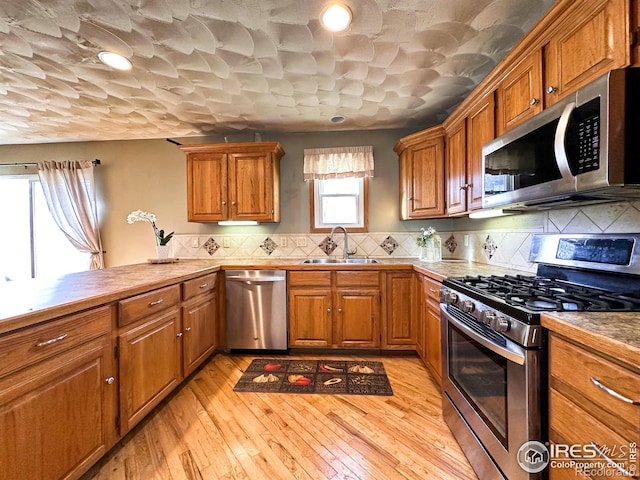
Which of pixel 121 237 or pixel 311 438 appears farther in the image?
pixel 121 237

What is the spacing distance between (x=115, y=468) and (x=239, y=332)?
1338 millimetres

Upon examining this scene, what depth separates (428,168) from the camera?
2.64 m

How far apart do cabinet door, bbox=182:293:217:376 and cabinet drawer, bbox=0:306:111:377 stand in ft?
2.64

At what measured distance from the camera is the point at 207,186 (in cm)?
296

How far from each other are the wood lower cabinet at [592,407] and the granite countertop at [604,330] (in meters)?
0.03

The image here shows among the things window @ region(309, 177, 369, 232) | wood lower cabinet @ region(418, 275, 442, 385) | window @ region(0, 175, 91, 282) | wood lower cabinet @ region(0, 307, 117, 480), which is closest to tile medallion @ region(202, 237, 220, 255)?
window @ region(309, 177, 369, 232)

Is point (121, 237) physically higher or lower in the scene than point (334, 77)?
lower

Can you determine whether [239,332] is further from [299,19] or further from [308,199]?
[299,19]

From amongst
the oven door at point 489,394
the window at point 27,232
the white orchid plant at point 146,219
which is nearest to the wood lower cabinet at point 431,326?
the oven door at point 489,394

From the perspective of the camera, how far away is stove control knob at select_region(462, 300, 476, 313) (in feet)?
4.14

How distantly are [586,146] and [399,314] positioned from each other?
1.92 m

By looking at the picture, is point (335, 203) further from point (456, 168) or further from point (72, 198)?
point (72, 198)

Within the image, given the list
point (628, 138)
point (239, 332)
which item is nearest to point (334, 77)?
point (628, 138)

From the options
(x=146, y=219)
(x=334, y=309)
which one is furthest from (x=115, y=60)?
(x=334, y=309)
